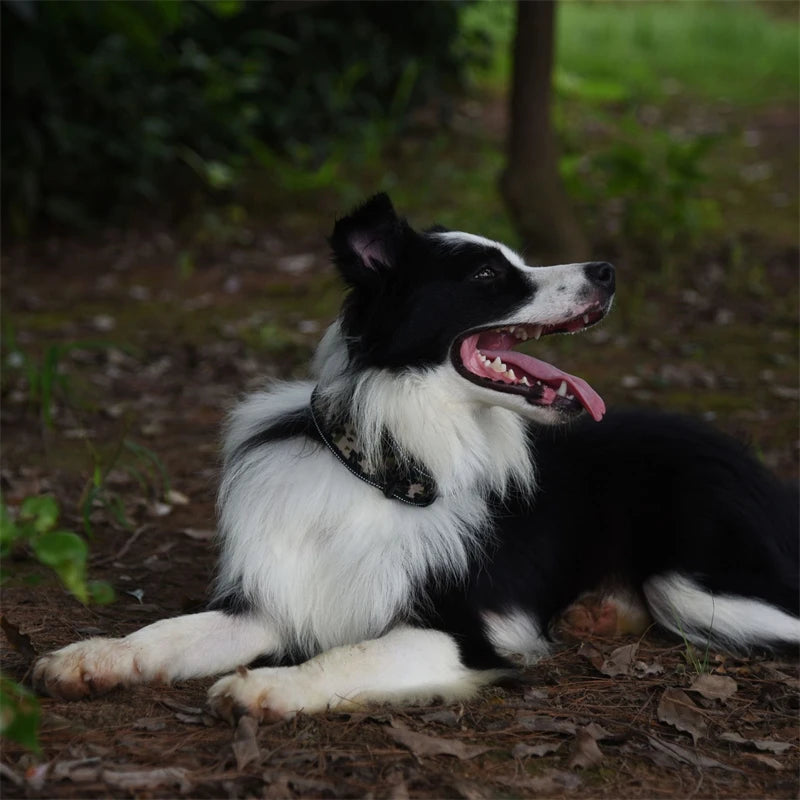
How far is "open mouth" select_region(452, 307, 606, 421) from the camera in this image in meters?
3.36

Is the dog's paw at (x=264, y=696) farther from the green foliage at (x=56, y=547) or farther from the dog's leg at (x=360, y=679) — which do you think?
the green foliage at (x=56, y=547)

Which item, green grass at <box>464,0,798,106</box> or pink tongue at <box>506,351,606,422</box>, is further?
green grass at <box>464,0,798,106</box>

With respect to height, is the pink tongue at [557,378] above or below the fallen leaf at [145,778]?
Answer: above

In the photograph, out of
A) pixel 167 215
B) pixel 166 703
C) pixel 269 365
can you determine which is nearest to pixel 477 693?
pixel 166 703

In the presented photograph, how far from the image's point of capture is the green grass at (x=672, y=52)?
43.6 ft

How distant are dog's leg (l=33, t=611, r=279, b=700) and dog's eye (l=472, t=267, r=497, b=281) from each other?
1143 mm

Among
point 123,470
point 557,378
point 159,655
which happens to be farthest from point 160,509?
point 557,378

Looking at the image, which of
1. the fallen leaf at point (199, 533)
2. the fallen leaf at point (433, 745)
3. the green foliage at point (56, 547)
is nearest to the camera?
the green foliage at point (56, 547)

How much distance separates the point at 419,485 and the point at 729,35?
570 inches

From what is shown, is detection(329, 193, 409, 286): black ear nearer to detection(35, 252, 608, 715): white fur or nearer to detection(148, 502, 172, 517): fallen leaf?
detection(35, 252, 608, 715): white fur

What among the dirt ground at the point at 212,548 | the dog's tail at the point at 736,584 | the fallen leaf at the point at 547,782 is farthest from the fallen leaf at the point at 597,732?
the dog's tail at the point at 736,584

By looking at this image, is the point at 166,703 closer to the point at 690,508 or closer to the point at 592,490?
the point at 592,490

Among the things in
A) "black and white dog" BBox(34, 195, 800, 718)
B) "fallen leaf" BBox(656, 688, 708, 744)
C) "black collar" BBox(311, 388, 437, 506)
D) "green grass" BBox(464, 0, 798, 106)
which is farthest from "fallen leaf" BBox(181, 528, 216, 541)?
"green grass" BBox(464, 0, 798, 106)

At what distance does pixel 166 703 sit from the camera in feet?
10.0
